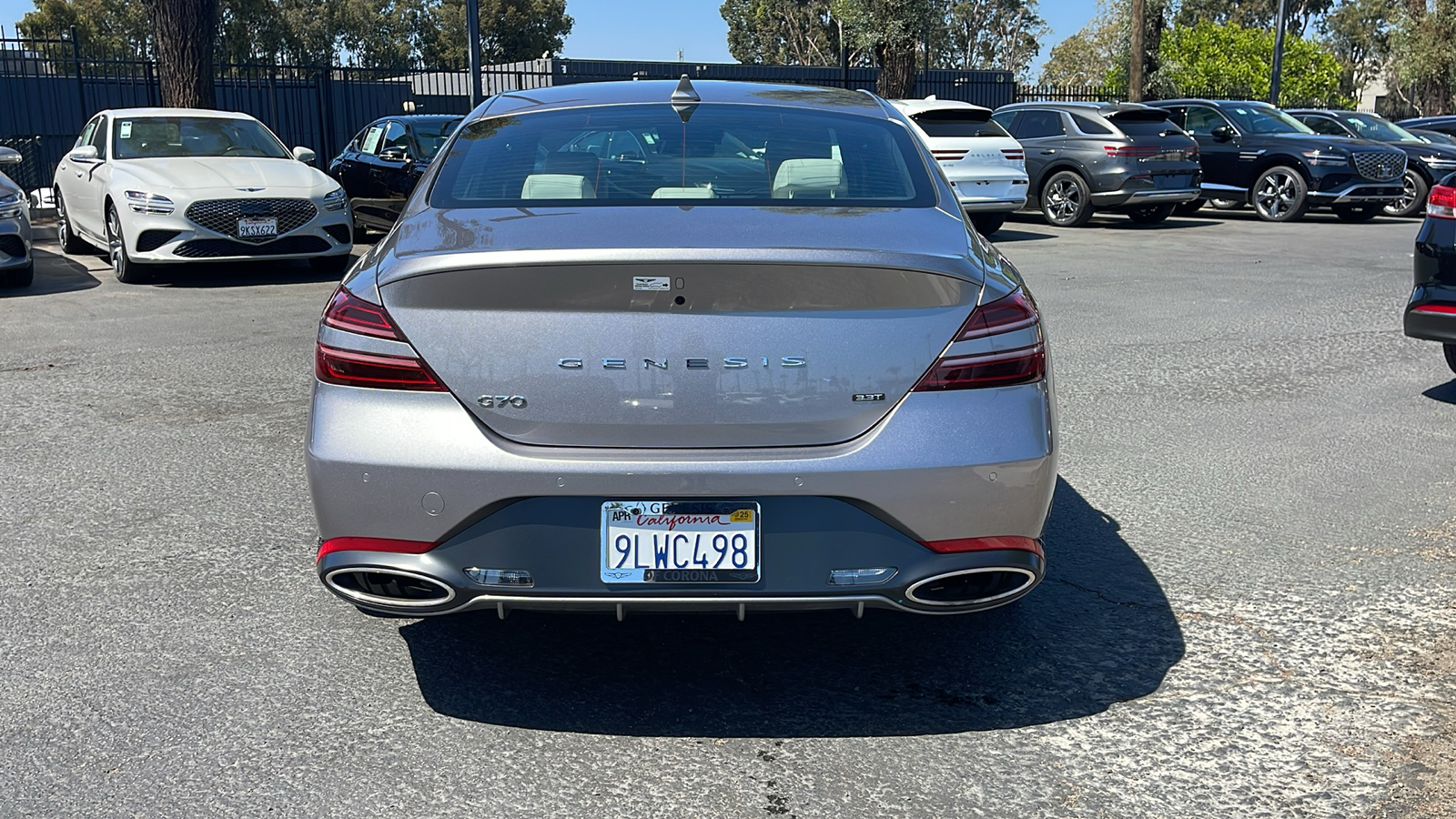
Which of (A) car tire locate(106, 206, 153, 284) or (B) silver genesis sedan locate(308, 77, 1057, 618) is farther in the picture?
(A) car tire locate(106, 206, 153, 284)

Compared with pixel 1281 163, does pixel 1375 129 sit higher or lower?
higher

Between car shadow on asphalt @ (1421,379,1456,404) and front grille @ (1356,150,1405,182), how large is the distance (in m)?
12.3

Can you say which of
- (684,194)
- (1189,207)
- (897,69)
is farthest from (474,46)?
(684,194)

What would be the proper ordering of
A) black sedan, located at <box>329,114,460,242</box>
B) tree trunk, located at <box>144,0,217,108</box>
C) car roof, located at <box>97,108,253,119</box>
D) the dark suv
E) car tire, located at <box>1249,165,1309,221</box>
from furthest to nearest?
car tire, located at <box>1249,165,1309,221</box>
the dark suv
tree trunk, located at <box>144,0,217,108</box>
black sedan, located at <box>329,114,460,242</box>
car roof, located at <box>97,108,253,119</box>

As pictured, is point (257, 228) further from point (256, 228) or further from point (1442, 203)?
point (1442, 203)

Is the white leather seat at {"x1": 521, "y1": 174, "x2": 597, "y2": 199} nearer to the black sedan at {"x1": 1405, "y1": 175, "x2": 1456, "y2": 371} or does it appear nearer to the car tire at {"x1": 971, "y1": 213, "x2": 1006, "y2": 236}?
the black sedan at {"x1": 1405, "y1": 175, "x2": 1456, "y2": 371}

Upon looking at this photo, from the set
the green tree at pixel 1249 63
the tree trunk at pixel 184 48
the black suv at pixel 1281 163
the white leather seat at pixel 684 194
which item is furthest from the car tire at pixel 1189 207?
the green tree at pixel 1249 63

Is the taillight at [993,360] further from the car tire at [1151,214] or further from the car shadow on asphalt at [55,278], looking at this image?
the car tire at [1151,214]

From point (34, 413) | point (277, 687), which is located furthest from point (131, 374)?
point (277, 687)

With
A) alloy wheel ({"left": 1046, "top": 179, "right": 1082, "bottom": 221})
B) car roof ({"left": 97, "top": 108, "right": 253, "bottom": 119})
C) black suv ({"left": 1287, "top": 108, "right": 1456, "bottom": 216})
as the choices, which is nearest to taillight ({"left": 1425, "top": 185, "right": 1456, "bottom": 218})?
car roof ({"left": 97, "top": 108, "right": 253, "bottom": 119})

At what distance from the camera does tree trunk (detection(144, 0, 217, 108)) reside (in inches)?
653

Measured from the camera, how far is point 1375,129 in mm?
21312

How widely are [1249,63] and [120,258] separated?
46.0 metres

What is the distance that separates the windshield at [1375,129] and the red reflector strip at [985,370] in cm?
2026
